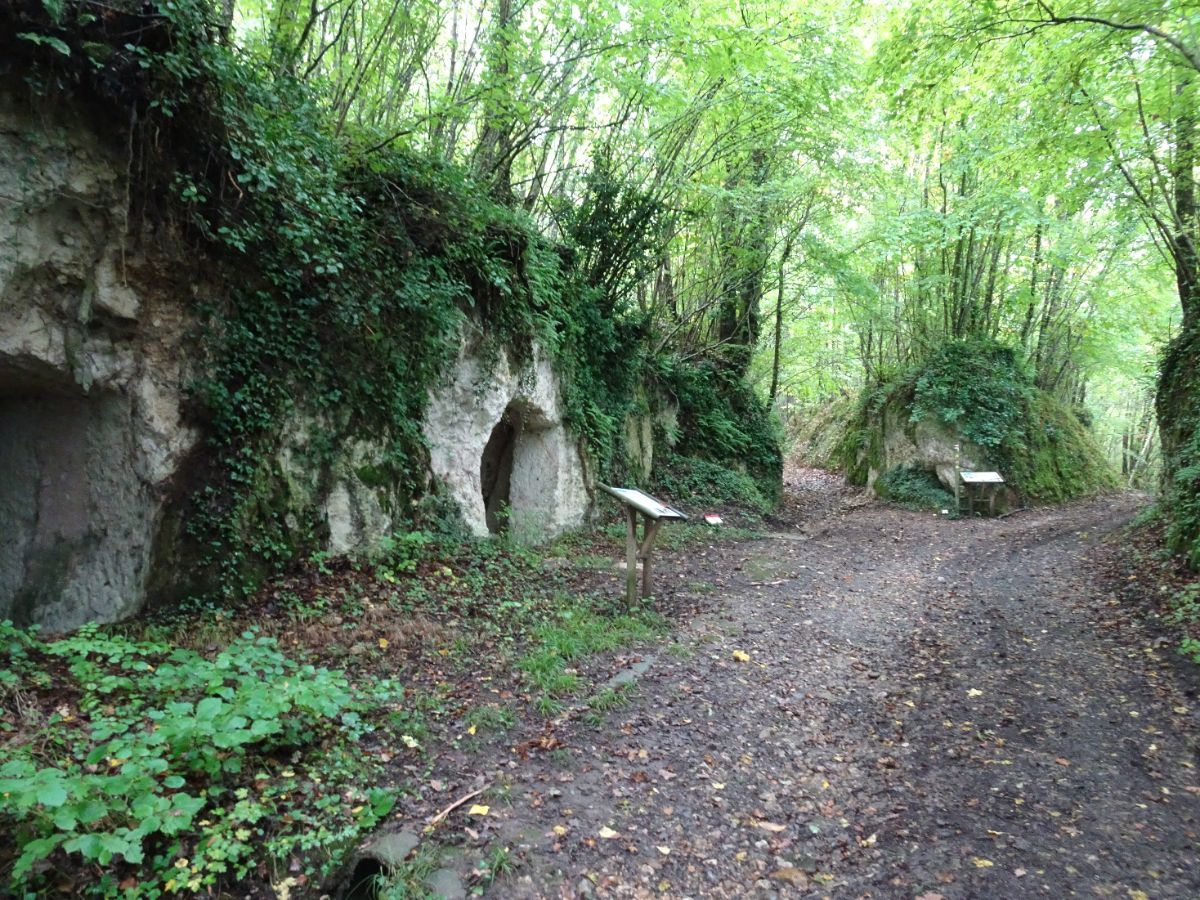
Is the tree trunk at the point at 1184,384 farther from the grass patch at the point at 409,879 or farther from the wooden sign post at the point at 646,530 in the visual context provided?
the grass patch at the point at 409,879

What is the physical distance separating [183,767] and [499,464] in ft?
23.0

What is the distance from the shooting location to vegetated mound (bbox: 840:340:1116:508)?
1555 centimetres

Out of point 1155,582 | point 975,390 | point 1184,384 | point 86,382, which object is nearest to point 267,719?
point 86,382

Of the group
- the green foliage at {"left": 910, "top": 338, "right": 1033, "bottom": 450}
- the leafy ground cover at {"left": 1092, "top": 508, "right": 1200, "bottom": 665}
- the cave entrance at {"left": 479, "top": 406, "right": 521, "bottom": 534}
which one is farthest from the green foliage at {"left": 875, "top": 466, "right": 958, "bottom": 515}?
the cave entrance at {"left": 479, "top": 406, "right": 521, "bottom": 534}

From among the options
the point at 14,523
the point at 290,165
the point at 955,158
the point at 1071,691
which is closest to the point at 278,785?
the point at 14,523

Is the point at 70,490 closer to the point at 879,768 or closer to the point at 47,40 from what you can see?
the point at 47,40

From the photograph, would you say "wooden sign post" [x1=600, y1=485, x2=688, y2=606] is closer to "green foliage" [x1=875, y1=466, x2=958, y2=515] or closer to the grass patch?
the grass patch

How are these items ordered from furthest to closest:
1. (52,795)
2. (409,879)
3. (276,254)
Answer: (276,254) < (409,879) < (52,795)

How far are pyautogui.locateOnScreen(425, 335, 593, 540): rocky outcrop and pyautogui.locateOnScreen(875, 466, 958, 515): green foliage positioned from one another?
31.0 feet

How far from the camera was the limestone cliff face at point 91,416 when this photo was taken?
461cm

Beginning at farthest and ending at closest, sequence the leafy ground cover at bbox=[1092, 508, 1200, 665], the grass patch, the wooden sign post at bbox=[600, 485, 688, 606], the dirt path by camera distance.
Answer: the wooden sign post at bbox=[600, 485, 688, 606]
the leafy ground cover at bbox=[1092, 508, 1200, 665]
the dirt path
the grass patch

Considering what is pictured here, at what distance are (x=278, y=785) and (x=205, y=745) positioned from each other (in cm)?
43

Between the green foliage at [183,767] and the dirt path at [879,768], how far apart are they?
1.01 m

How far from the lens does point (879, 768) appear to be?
13.7 feet
